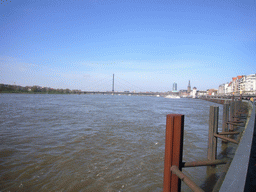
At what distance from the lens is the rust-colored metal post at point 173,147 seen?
1.61 meters

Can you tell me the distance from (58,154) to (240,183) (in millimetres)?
4417

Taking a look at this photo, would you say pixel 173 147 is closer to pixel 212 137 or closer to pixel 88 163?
pixel 212 137

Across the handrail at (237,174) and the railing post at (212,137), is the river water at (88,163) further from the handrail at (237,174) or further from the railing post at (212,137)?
the handrail at (237,174)

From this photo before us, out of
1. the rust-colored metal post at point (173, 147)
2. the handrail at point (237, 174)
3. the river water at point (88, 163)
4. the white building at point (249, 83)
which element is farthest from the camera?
the white building at point (249, 83)

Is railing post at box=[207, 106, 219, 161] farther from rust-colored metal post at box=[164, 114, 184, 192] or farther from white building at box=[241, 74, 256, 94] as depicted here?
white building at box=[241, 74, 256, 94]

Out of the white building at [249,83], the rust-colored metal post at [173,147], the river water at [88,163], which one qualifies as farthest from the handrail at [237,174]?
the white building at [249,83]

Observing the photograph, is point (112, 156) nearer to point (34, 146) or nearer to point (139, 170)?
point (139, 170)

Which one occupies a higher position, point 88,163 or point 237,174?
point 237,174

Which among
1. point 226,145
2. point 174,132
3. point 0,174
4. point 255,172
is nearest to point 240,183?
point 174,132

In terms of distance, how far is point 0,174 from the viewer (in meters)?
3.35

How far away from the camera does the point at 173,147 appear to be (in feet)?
5.45

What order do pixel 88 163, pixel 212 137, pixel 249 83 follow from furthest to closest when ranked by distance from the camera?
pixel 249 83 < pixel 88 163 < pixel 212 137

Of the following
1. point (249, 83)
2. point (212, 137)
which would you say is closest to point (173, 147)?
point (212, 137)

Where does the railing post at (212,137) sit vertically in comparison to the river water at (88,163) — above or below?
above
